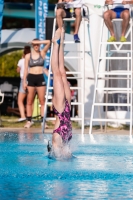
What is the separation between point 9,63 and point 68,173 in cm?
1750

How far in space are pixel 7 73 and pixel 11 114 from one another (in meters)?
5.11

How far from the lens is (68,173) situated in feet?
23.4

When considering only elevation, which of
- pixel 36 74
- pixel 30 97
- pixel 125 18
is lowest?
pixel 30 97

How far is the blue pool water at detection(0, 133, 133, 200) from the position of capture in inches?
242

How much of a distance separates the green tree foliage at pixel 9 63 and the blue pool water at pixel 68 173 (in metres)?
14.2

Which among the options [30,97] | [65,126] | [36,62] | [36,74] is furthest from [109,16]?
[65,126]

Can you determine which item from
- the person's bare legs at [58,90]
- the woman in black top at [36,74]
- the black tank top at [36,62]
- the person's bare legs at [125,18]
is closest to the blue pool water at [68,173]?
the person's bare legs at [58,90]

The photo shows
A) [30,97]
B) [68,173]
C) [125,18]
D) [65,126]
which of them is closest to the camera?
[68,173]

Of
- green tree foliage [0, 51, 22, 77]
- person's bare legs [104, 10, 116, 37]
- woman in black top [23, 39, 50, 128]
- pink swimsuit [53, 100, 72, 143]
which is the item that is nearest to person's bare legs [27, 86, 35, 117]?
woman in black top [23, 39, 50, 128]

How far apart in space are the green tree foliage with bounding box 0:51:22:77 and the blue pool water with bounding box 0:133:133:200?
46.5 feet

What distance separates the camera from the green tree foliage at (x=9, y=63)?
957 inches

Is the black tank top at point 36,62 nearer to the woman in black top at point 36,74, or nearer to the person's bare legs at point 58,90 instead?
the woman in black top at point 36,74

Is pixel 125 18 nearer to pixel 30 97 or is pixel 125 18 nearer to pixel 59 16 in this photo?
pixel 59 16

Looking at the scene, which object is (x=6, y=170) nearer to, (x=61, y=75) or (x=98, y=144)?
(x=61, y=75)
